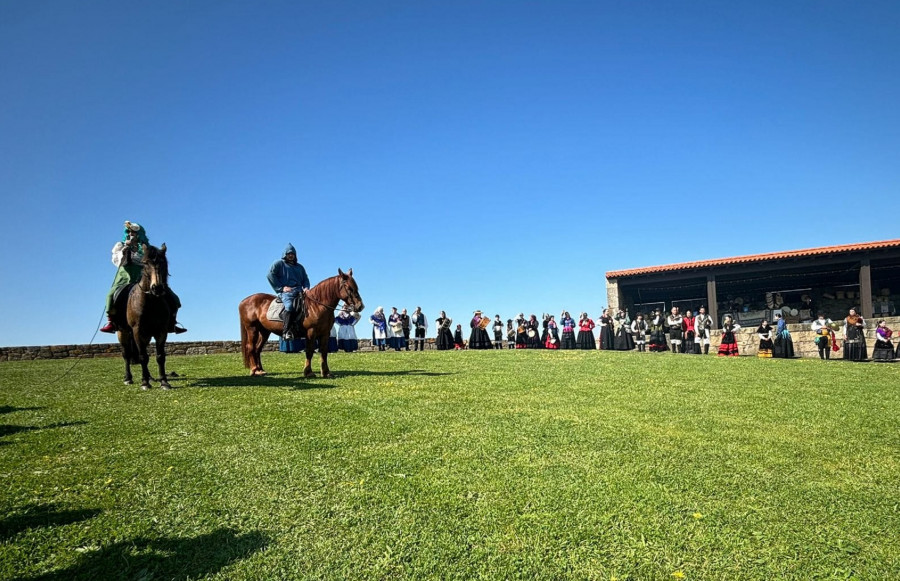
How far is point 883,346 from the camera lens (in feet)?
59.8

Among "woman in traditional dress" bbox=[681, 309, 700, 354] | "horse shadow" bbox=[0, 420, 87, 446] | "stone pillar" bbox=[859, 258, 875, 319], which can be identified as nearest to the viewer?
"horse shadow" bbox=[0, 420, 87, 446]

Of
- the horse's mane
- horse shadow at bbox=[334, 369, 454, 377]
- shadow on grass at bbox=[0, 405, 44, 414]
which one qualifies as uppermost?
the horse's mane

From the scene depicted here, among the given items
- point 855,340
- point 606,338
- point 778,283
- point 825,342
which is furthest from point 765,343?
point 778,283

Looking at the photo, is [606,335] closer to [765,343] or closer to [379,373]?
[765,343]

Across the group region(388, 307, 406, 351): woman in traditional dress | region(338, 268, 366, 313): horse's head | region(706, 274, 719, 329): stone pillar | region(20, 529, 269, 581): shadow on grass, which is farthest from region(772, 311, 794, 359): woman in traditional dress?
region(20, 529, 269, 581): shadow on grass

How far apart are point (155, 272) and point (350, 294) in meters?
3.35

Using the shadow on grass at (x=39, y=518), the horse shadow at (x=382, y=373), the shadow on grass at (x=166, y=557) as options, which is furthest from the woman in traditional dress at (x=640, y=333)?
the shadow on grass at (x=39, y=518)

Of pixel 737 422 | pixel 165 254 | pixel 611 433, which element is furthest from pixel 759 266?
pixel 165 254

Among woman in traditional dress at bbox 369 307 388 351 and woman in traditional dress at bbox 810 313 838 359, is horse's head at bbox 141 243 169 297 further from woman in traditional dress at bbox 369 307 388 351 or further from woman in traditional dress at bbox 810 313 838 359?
woman in traditional dress at bbox 810 313 838 359

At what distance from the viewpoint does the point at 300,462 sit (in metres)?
4.86

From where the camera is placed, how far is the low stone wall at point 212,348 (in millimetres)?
18172

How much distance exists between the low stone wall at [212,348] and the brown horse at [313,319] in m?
9.49

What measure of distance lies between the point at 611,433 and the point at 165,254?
718 centimetres

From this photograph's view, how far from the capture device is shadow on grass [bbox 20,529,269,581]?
10.5ft
